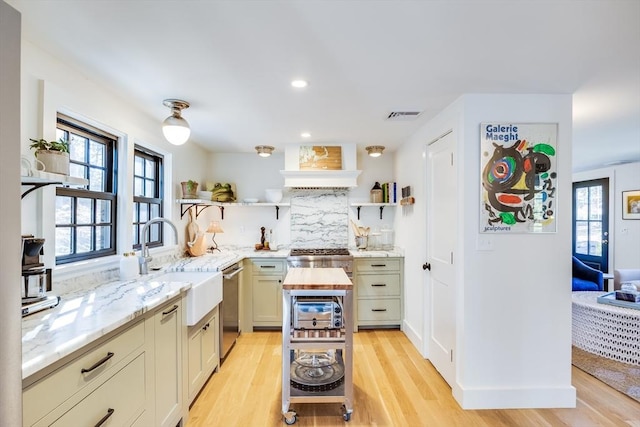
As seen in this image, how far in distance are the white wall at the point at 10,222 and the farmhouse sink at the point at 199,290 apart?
135 cm

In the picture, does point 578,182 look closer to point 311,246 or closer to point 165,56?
point 311,246

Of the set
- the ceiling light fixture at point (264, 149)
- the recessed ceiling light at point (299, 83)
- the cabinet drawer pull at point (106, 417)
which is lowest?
the cabinet drawer pull at point (106, 417)

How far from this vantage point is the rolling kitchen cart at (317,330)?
2119 mm

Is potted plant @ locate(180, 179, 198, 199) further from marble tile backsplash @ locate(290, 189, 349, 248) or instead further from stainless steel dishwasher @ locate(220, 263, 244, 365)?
marble tile backsplash @ locate(290, 189, 349, 248)

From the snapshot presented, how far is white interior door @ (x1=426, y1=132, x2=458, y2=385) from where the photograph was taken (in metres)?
2.57

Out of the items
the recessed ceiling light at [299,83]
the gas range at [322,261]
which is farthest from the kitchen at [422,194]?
the recessed ceiling light at [299,83]

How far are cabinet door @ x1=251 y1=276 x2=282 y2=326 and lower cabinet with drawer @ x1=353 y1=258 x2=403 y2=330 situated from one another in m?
0.99

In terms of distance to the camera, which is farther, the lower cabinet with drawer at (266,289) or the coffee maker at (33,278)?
the lower cabinet with drawer at (266,289)

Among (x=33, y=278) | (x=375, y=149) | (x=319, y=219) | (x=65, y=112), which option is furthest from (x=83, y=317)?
(x=375, y=149)

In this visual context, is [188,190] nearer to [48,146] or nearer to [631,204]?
[48,146]

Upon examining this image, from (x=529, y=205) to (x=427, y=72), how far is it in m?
1.29

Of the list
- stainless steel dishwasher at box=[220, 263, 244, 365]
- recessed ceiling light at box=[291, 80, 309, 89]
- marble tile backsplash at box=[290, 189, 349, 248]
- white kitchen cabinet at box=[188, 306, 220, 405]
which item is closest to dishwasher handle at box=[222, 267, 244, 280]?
stainless steel dishwasher at box=[220, 263, 244, 365]

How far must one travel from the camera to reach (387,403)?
237 cm

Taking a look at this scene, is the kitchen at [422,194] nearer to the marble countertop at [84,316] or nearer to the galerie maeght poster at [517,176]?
the galerie maeght poster at [517,176]
